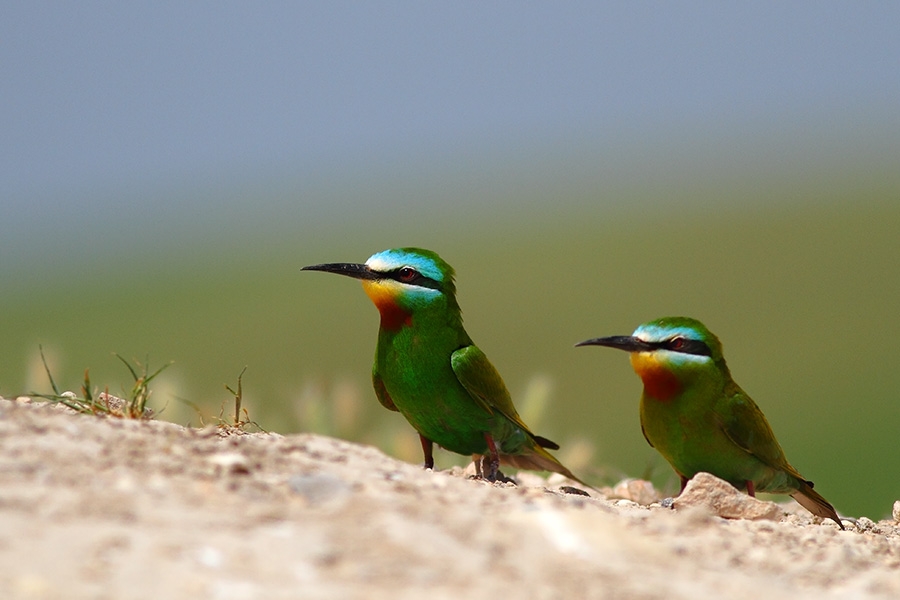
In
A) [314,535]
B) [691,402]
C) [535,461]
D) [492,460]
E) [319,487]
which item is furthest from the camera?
[535,461]

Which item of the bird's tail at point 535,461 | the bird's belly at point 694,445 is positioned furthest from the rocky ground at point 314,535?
the bird's tail at point 535,461

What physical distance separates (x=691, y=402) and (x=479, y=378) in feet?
2.64

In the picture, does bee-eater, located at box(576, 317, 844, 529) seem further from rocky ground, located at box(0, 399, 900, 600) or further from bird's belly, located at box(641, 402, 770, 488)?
rocky ground, located at box(0, 399, 900, 600)

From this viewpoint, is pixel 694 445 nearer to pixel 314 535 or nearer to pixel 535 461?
pixel 535 461

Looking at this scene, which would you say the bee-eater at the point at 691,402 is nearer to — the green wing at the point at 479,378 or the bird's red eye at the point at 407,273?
the green wing at the point at 479,378

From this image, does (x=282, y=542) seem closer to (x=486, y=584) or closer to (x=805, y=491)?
(x=486, y=584)

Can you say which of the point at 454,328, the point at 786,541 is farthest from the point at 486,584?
the point at 454,328

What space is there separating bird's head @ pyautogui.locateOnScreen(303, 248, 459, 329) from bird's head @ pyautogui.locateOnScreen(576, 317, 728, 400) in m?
0.61

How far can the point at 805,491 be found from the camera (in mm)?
4734

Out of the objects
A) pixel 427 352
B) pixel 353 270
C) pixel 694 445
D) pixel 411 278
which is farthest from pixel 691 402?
pixel 353 270

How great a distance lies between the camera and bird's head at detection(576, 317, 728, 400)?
173 inches

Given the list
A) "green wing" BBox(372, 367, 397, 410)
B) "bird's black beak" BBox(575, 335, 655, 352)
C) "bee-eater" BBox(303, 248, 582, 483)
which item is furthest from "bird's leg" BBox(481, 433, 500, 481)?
"bird's black beak" BBox(575, 335, 655, 352)

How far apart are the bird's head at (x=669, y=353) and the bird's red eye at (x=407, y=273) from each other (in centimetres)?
70

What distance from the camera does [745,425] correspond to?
4.43 metres
